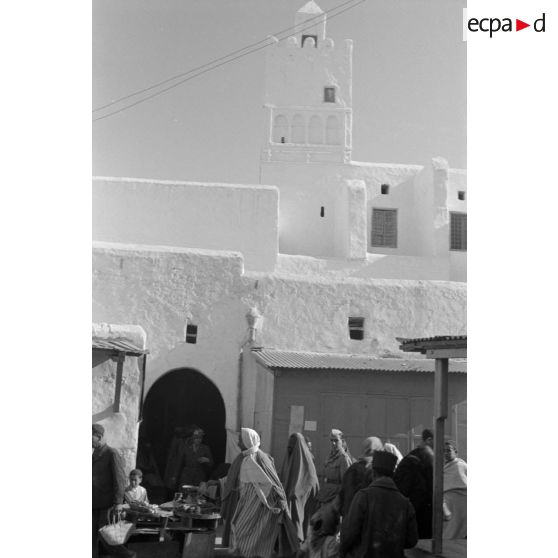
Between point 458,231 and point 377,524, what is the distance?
7.55m

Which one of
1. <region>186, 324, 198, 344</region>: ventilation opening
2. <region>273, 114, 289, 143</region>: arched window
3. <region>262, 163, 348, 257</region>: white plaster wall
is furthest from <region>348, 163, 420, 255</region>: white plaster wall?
<region>186, 324, 198, 344</region>: ventilation opening

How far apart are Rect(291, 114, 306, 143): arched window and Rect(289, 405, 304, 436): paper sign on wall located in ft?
16.6

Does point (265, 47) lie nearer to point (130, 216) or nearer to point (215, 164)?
point (215, 164)

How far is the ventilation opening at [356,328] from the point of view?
8234 mm

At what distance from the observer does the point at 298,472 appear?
19.5 ft

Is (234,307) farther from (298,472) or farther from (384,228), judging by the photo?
(384,228)

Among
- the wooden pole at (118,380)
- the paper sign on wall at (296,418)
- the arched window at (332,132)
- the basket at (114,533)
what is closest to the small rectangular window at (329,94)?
the arched window at (332,132)

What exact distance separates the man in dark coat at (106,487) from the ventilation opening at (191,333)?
310 cm

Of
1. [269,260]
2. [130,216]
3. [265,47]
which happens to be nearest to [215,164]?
[265,47]

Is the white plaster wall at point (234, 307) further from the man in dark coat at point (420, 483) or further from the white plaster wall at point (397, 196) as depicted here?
the white plaster wall at point (397, 196)

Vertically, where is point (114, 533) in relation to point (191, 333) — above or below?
below

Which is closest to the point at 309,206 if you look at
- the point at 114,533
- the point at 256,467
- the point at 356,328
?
the point at 356,328

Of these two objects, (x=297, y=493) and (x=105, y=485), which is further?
(x=297, y=493)
